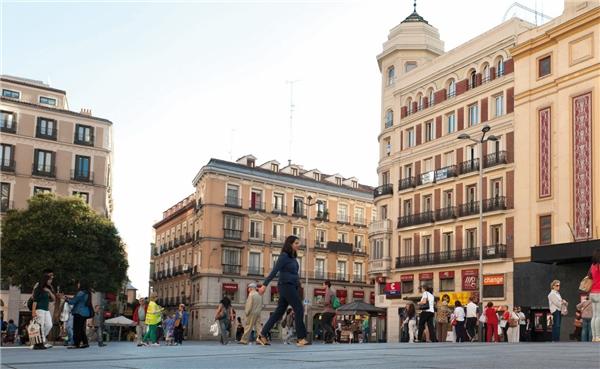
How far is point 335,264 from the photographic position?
7744cm

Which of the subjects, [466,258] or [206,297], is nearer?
[466,258]

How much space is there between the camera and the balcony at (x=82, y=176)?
205 feet

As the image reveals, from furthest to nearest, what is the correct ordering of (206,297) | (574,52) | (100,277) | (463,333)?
(206,297) → (100,277) → (574,52) → (463,333)

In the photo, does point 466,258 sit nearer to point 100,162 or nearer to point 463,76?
point 463,76

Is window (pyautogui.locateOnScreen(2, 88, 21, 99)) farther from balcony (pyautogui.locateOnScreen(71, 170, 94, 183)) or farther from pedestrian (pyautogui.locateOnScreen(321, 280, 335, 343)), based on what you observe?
pedestrian (pyautogui.locateOnScreen(321, 280, 335, 343))

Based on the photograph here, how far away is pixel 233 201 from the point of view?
72438 mm

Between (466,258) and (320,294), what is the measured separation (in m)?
28.0

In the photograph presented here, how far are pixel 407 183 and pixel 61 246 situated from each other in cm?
2413

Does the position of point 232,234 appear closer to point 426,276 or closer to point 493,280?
point 426,276

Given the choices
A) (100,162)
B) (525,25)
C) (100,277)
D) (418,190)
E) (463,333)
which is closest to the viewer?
(463,333)

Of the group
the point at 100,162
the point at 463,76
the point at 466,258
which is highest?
the point at 463,76

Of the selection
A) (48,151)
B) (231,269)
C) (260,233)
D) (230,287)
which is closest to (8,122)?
(48,151)

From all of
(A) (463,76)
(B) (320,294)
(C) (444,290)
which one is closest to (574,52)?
(A) (463,76)

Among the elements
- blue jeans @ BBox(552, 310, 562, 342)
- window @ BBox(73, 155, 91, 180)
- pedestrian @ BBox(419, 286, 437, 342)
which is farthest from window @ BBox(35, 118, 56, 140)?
blue jeans @ BBox(552, 310, 562, 342)
